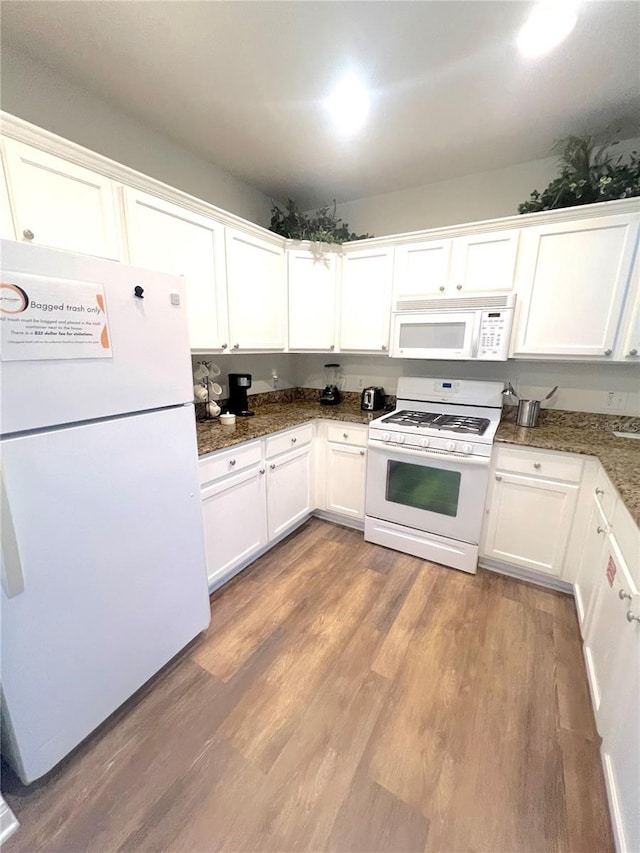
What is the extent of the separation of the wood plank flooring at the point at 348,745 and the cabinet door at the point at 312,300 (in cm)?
192

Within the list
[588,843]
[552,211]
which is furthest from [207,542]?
[552,211]

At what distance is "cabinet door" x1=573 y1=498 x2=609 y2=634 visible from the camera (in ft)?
4.96

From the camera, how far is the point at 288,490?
2424 millimetres

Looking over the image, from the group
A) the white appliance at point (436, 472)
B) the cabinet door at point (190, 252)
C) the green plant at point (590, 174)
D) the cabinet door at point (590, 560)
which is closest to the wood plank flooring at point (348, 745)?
the cabinet door at point (590, 560)

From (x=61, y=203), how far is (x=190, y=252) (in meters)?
0.61

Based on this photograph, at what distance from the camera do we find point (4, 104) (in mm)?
1416

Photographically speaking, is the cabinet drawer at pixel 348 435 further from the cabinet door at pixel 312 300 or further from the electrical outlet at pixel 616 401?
the electrical outlet at pixel 616 401

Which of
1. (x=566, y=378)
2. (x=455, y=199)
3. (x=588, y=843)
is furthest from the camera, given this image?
(x=455, y=199)

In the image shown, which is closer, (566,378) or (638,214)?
(638,214)

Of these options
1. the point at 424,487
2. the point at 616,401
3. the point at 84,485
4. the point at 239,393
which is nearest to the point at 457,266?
the point at 616,401

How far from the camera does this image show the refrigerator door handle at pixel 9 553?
2.83ft

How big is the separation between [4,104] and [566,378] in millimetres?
3378

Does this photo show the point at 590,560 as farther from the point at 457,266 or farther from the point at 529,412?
the point at 457,266

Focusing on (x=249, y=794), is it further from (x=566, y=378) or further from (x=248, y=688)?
(x=566, y=378)
